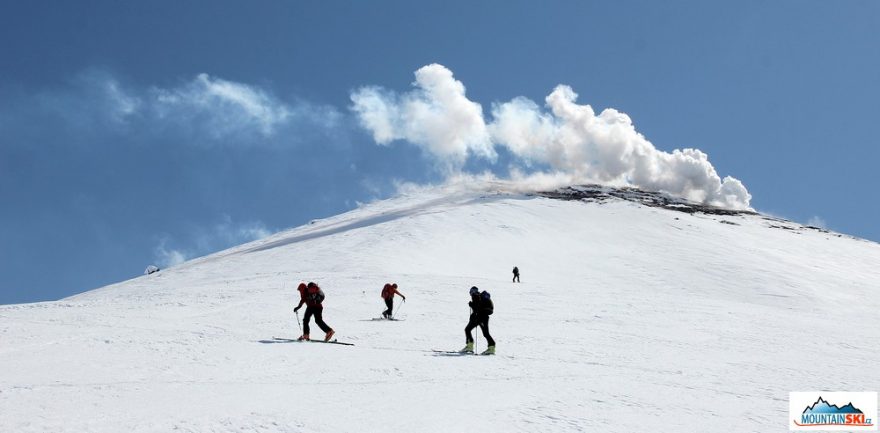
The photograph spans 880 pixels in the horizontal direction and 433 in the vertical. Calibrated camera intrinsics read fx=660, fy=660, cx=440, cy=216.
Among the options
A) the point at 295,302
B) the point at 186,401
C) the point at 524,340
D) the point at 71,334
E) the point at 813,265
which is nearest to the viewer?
the point at 186,401

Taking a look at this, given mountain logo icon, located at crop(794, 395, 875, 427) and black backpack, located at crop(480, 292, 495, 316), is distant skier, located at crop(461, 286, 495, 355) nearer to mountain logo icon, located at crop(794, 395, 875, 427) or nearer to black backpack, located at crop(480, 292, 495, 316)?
black backpack, located at crop(480, 292, 495, 316)

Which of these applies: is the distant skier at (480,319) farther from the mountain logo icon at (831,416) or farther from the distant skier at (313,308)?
the mountain logo icon at (831,416)

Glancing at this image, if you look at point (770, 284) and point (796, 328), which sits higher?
point (770, 284)

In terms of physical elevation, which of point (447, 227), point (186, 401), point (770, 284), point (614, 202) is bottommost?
point (186, 401)

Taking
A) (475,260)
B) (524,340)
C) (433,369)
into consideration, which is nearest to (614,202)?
(475,260)

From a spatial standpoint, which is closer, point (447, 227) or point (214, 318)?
point (214, 318)

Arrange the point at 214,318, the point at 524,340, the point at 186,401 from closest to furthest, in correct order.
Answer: the point at 186,401 < the point at 524,340 < the point at 214,318

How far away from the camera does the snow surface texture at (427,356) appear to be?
8.97 metres

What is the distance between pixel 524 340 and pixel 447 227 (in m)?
37.4

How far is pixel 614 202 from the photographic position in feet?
258

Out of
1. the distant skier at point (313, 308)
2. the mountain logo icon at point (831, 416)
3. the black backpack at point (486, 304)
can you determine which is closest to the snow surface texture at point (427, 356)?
the mountain logo icon at point (831, 416)

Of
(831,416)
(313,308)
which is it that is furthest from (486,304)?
(831,416)

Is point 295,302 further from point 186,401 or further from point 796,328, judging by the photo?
point 796,328

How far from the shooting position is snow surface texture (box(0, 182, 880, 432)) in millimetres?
8969
